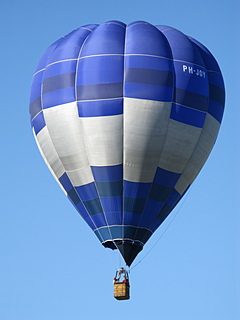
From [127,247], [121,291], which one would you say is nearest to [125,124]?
[127,247]

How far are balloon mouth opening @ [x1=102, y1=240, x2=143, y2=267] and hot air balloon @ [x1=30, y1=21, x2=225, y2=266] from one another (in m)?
0.03

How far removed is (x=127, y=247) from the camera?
119 ft

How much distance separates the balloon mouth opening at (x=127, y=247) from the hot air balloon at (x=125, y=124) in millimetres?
29

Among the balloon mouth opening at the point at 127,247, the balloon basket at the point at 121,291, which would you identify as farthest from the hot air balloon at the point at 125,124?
the balloon basket at the point at 121,291

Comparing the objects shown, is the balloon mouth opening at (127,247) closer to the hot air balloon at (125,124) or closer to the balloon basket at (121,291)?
the hot air balloon at (125,124)

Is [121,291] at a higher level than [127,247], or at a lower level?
lower

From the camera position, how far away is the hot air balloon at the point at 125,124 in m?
36.0

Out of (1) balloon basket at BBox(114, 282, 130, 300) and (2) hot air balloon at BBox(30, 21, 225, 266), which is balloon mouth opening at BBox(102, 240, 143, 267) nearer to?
(2) hot air balloon at BBox(30, 21, 225, 266)

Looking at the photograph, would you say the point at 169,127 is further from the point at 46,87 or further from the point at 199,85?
the point at 46,87

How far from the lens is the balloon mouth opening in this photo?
36281 mm

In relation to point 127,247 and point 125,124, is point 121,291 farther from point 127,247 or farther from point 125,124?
point 125,124

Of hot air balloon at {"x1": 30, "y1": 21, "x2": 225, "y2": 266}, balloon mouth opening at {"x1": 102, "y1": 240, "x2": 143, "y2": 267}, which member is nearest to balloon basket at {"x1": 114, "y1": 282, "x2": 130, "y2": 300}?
balloon mouth opening at {"x1": 102, "y1": 240, "x2": 143, "y2": 267}

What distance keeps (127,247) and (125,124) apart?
3.60m

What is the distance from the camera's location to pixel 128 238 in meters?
36.3
